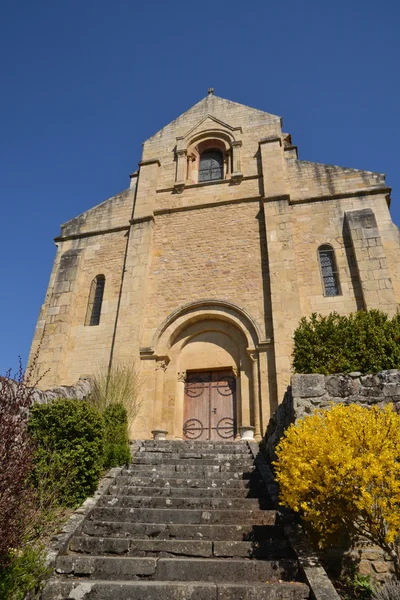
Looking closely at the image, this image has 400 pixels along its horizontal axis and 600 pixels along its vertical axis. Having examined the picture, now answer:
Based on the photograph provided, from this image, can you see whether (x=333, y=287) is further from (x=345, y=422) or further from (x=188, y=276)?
(x=345, y=422)

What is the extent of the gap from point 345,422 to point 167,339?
27.1ft

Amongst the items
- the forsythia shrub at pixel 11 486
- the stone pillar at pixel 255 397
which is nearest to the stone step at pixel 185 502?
the forsythia shrub at pixel 11 486

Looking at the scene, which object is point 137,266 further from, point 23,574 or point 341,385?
point 23,574

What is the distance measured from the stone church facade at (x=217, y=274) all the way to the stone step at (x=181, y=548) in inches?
231

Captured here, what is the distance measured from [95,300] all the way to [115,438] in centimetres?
722

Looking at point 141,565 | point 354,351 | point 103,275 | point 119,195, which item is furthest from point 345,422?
point 119,195

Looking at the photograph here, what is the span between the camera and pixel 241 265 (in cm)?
1327

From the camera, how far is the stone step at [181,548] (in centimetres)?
496

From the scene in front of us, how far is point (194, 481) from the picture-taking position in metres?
6.95

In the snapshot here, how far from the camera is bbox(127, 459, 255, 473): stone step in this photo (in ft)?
24.6

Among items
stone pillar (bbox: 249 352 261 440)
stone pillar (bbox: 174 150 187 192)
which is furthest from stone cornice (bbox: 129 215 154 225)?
stone pillar (bbox: 249 352 261 440)

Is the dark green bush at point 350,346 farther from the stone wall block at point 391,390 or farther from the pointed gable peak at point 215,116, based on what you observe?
the pointed gable peak at point 215,116

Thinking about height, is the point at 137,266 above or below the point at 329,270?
above

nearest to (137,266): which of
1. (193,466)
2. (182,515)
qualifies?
(193,466)
